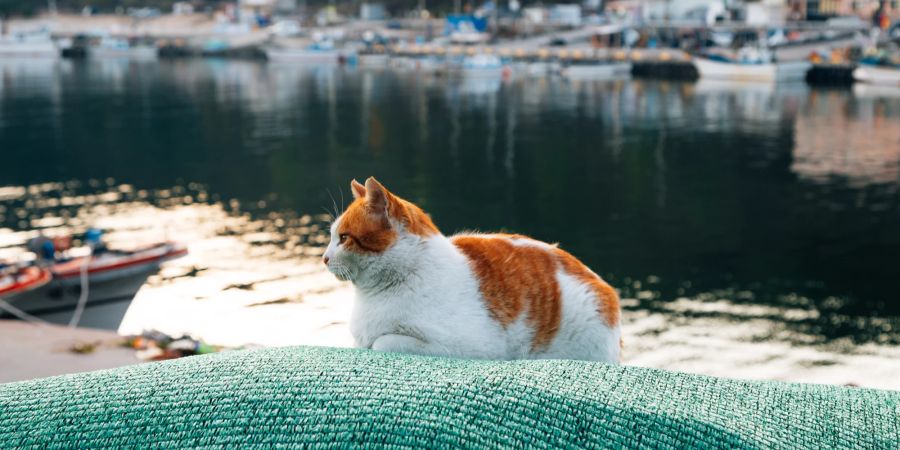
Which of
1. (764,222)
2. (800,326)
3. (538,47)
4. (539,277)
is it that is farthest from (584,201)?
(538,47)

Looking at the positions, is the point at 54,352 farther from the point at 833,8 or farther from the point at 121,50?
the point at 121,50

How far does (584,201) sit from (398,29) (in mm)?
82972

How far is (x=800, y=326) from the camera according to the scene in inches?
643

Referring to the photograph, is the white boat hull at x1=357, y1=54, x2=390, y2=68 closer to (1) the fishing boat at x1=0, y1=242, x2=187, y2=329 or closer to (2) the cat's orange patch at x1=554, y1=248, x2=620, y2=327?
(1) the fishing boat at x1=0, y1=242, x2=187, y2=329

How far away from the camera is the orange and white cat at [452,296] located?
10.1ft

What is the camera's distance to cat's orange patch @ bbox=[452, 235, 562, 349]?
3.15 m

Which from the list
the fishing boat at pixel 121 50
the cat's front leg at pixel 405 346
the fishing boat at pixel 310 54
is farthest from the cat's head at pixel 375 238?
the fishing boat at pixel 121 50

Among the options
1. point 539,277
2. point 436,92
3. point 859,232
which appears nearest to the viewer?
point 539,277

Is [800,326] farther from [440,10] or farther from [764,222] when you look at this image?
[440,10]

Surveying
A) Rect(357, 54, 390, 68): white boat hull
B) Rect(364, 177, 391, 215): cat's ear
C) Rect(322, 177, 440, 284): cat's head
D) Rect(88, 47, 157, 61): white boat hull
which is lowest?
Rect(357, 54, 390, 68): white boat hull

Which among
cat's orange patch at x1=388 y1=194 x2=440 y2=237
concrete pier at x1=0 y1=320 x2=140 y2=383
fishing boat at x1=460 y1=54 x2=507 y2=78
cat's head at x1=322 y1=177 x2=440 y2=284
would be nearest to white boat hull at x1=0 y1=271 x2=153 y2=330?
concrete pier at x1=0 y1=320 x2=140 y2=383

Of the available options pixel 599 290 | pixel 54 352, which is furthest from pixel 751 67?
pixel 599 290

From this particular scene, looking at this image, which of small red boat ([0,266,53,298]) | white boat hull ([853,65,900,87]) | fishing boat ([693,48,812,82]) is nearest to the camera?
small red boat ([0,266,53,298])

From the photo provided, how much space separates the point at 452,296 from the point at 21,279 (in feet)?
31.5
